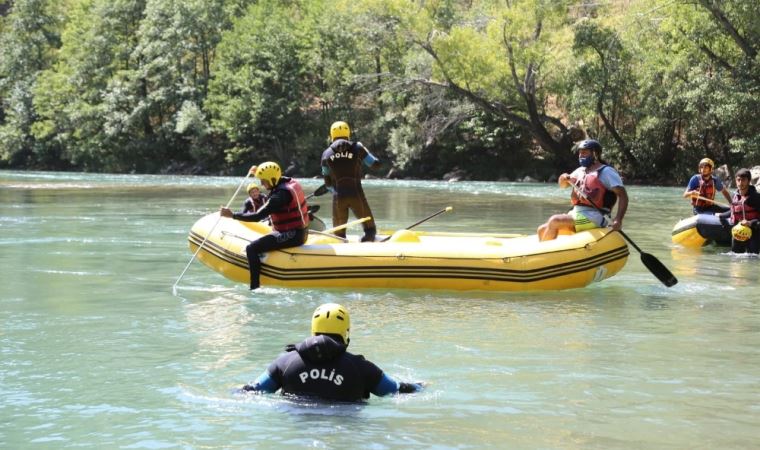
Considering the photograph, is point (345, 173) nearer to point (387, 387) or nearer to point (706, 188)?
point (387, 387)

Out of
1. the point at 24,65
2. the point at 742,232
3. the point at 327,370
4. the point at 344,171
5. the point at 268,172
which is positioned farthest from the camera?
the point at 24,65

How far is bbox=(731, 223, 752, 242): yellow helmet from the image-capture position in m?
11.6

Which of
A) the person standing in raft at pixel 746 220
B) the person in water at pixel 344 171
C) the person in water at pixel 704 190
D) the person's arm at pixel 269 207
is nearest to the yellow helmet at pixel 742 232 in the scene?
the person standing in raft at pixel 746 220

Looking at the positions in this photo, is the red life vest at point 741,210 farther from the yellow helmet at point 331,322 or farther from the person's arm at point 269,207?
the yellow helmet at point 331,322

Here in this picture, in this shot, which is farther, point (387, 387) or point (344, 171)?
point (344, 171)

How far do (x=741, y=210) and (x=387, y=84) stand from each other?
82.9ft

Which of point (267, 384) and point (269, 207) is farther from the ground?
point (269, 207)

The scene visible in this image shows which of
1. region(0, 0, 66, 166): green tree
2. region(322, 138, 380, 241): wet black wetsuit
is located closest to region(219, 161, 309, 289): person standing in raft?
region(322, 138, 380, 241): wet black wetsuit

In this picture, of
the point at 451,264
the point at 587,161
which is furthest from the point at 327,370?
the point at 587,161

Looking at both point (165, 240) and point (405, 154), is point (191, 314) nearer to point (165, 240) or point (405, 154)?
point (165, 240)

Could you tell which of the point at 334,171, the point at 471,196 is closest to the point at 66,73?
the point at 471,196

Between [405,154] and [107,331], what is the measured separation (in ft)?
99.5

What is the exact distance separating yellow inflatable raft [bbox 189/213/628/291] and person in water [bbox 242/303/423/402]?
392 cm

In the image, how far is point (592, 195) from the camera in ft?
29.1
